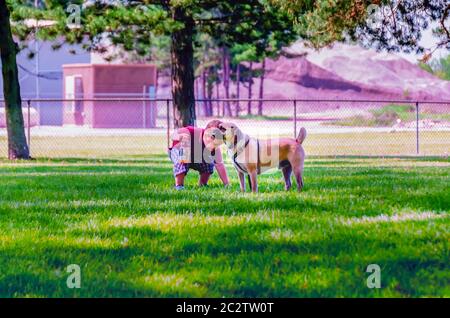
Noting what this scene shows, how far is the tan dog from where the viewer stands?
32.7ft

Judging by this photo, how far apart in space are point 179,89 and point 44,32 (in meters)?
4.70

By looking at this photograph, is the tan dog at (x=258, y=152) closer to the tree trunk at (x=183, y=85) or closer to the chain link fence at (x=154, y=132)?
the chain link fence at (x=154, y=132)

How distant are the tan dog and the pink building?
37064 mm

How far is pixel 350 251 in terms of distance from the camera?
6266mm

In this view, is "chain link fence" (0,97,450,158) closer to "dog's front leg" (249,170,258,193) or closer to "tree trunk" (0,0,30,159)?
"tree trunk" (0,0,30,159)

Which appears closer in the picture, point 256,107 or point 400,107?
point 400,107

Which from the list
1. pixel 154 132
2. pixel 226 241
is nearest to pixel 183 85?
pixel 154 132

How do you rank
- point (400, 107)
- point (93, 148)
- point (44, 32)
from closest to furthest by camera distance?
1. point (44, 32)
2. point (93, 148)
3. point (400, 107)

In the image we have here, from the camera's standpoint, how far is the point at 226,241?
677 cm

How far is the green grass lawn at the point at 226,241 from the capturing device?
5285 millimetres

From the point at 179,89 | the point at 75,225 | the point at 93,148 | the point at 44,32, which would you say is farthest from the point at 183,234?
the point at 93,148

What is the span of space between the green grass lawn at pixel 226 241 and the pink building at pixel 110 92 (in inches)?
1465

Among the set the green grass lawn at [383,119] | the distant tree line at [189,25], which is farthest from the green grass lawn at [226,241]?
the green grass lawn at [383,119]

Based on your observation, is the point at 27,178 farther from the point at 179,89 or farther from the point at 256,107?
the point at 256,107
